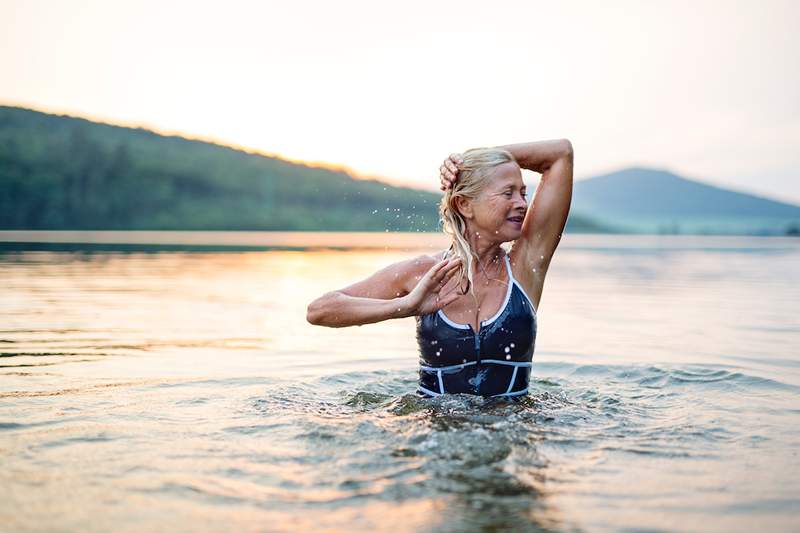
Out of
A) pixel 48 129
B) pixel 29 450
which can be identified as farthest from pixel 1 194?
pixel 29 450

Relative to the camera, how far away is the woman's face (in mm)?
5758

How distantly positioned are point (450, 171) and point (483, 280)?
2.83ft

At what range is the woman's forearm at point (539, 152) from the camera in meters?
6.16

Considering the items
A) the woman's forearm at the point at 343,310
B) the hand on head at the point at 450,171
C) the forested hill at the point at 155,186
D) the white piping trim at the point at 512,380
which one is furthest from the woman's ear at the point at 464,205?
the forested hill at the point at 155,186

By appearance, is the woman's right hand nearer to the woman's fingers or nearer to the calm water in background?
the woman's fingers

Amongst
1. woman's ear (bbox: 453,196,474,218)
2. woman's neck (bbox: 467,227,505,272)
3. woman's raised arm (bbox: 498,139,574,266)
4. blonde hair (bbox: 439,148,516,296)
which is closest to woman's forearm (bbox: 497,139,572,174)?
woman's raised arm (bbox: 498,139,574,266)

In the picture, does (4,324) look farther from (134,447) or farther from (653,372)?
(653,372)

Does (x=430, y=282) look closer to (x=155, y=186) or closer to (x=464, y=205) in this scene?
(x=464, y=205)

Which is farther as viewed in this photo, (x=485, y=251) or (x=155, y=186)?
(x=155, y=186)

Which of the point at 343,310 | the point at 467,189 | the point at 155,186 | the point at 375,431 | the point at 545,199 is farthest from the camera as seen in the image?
the point at 155,186

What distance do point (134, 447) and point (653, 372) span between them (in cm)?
538

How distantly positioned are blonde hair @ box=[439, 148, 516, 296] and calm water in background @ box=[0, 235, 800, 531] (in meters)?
1.05

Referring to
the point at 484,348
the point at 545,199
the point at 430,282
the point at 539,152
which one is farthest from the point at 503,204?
the point at 484,348

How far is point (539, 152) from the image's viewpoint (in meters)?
6.21
